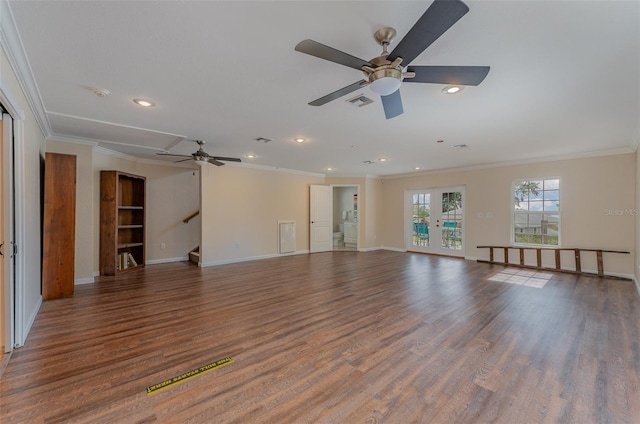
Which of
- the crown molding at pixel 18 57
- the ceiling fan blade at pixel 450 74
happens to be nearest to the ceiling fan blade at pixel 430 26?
the ceiling fan blade at pixel 450 74

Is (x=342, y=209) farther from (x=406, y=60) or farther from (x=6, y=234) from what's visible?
(x=6, y=234)

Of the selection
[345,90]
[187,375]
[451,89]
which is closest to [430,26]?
[345,90]

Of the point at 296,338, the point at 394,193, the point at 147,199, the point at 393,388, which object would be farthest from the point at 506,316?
the point at 147,199

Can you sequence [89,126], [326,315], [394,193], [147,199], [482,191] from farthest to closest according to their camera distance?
1. [394,193]
2. [482,191]
3. [147,199]
4. [89,126]
5. [326,315]

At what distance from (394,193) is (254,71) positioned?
714 centimetres

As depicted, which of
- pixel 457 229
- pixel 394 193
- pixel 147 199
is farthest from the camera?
pixel 394 193

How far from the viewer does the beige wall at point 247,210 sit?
20.5 feet

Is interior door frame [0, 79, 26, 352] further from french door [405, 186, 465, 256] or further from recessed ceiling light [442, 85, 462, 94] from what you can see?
french door [405, 186, 465, 256]

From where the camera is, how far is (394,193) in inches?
346

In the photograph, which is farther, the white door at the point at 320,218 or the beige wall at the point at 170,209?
the white door at the point at 320,218

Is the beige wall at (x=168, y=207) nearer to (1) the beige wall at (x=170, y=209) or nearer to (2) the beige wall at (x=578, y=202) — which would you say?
(1) the beige wall at (x=170, y=209)

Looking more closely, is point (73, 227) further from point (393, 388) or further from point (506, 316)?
point (506, 316)

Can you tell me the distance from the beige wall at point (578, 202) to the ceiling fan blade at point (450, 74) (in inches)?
214

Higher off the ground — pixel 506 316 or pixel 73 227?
pixel 73 227
